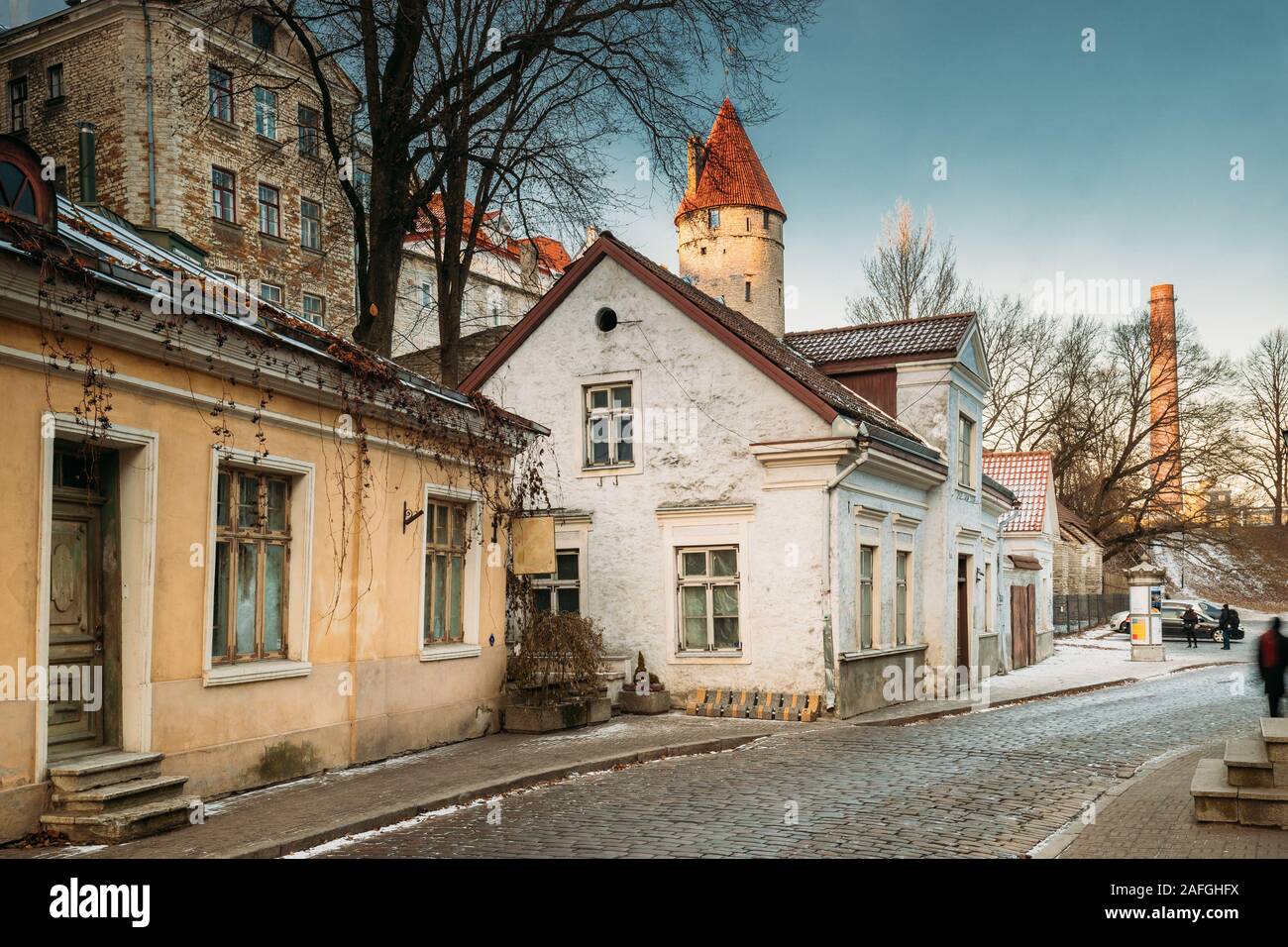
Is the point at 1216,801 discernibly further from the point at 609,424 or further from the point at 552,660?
the point at 609,424

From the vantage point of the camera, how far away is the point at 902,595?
2262 centimetres

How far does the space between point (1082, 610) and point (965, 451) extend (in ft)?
98.4

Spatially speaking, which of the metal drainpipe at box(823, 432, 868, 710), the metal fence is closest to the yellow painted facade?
the metal drainpipe at box(823, 432, 868, 710)

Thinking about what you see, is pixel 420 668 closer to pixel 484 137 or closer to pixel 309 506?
pixel 309 506

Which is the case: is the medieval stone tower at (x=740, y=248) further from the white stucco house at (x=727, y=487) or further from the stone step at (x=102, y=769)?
the stone step at (x=102, y=769)

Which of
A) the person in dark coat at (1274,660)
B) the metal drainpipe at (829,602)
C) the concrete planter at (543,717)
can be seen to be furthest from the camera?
the metal drainpipe at (829,602)

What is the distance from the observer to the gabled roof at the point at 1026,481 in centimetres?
4084

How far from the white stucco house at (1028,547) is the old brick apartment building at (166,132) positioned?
2183cm

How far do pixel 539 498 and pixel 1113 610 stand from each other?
46809 millimetres

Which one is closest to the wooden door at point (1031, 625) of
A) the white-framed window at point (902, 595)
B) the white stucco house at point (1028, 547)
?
the white stucco house at point (1028, 547)

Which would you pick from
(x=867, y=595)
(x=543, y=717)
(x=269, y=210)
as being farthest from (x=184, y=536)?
(x=269, y=210)

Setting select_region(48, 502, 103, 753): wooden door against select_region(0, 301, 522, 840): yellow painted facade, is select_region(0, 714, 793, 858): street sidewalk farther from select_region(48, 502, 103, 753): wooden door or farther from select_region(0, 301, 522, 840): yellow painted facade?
select_region(48, 502, 103, 753): wooden door

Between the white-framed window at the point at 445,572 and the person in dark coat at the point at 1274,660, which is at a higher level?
the white-framed window at the point at 445,572

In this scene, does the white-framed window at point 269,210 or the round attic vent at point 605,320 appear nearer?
the round attic vent at point 605,320
